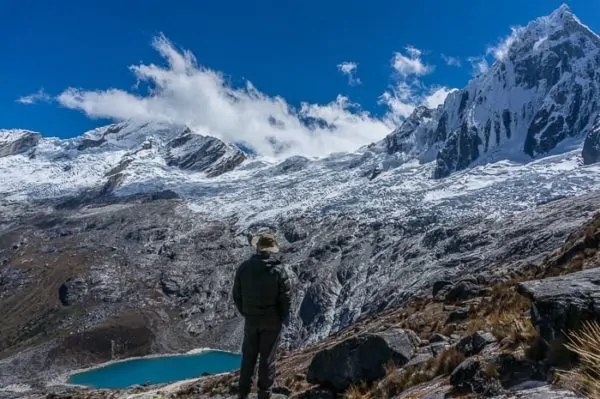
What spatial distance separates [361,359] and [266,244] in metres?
4.24

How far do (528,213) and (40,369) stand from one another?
15636 cm

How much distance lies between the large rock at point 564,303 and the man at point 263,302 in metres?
4.82

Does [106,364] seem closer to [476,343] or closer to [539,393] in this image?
[476,343]

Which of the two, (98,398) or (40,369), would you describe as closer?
(98,398)

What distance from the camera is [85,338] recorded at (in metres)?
189

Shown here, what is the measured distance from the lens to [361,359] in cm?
1374

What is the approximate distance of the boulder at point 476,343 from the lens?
11125 millimetres

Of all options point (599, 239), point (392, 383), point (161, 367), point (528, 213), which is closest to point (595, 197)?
point (528, 213)

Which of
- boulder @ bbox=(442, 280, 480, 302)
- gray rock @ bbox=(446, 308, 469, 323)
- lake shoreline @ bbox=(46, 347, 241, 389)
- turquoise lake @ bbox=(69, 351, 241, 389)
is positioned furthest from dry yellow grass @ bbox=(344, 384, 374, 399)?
lake shoreline @ bbox=(46, 347, 241, 389)

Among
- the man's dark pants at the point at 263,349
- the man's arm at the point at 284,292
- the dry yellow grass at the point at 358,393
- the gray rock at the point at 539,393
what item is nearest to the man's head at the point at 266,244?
the man's arm at the point at 284,292

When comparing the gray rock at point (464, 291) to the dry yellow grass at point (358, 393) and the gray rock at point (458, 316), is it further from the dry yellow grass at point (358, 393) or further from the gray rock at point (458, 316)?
the dry yellow grass at point (358, 393)

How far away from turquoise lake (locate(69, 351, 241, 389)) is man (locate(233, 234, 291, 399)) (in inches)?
5688

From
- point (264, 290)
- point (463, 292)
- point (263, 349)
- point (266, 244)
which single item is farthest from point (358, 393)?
point (463, 292)

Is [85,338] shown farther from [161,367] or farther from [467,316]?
[467,316]
